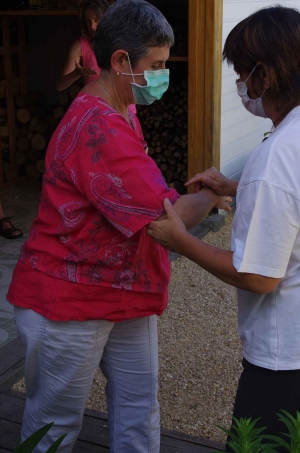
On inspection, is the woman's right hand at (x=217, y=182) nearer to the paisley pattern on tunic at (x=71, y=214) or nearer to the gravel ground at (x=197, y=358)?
the paisley pattern on tunic at (x=71, y=214)

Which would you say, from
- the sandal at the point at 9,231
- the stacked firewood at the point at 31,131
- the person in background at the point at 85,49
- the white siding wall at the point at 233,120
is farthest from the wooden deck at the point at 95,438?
the stacked firewood at the point at 31,131

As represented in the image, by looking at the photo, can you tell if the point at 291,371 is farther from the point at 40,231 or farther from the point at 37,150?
the point at 37,150

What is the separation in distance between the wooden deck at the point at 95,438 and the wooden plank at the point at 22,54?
18.6ft

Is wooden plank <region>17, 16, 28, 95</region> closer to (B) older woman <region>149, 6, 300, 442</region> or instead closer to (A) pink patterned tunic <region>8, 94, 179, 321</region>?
(A) pink patterned tunic <region>8, 94, 179, 321</region>

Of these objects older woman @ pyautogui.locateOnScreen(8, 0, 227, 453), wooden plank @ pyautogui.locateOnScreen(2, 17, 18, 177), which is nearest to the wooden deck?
older woman @ pyautogui.locateOnScreen(8, 0, 227, 453)

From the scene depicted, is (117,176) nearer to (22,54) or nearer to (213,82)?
(213,82)

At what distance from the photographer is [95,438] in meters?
2.92

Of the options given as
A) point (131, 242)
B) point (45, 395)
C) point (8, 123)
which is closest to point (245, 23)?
point (131, 242)

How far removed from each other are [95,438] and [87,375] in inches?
28.6

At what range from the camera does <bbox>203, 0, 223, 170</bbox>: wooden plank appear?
587 centimetres

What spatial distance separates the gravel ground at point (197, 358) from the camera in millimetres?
3426

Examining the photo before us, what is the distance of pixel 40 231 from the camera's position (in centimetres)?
222

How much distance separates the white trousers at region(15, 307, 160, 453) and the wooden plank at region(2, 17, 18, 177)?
5854 mm

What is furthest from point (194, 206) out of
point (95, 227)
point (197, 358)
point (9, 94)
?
point (9, 94)
